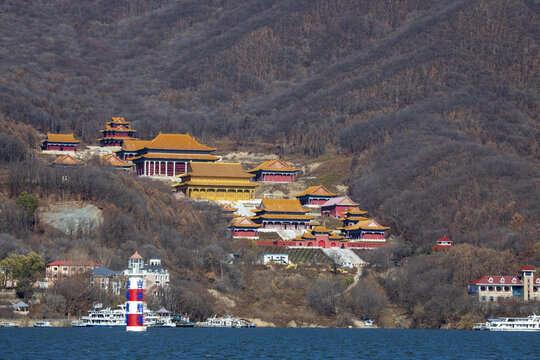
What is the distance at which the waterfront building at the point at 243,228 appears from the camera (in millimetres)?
137625

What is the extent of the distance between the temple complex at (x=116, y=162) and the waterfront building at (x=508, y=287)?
56.5 m

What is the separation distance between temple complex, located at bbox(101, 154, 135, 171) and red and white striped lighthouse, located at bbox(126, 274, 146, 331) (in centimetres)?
6666

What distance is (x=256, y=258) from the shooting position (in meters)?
128

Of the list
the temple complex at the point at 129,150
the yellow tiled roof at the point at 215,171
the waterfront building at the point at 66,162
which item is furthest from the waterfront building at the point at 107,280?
the temple complex at the point at 129,150

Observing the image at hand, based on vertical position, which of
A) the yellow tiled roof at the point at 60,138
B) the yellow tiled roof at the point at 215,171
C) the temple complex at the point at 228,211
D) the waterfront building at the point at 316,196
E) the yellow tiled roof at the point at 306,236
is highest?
the yellow tiled roof at the point at 60,138

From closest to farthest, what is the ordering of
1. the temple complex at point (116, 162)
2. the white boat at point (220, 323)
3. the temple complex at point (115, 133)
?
the white boat at point (220, 323)
the temple complex at point (116, 162)
the temple complex at point (115, 133)

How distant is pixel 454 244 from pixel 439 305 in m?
21.7

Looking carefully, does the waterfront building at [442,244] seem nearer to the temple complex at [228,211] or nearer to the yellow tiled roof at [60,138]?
the temple complex at [228,211]

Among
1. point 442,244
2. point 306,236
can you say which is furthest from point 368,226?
point 442,244

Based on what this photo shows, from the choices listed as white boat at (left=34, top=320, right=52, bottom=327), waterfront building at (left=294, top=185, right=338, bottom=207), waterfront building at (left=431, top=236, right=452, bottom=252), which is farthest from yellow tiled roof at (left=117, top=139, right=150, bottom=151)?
white boat at (left=34, top=320, right=52, bottom=327)

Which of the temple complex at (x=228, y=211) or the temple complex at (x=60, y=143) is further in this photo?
the temple complex at (x=60, y=143)

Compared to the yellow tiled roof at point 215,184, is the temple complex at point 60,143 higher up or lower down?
higher up

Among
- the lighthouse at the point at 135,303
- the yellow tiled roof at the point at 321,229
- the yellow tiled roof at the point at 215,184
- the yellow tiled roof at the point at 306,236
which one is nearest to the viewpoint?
the lighthouse at the point at 135,303

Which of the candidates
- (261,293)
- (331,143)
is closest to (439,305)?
(261,293)
